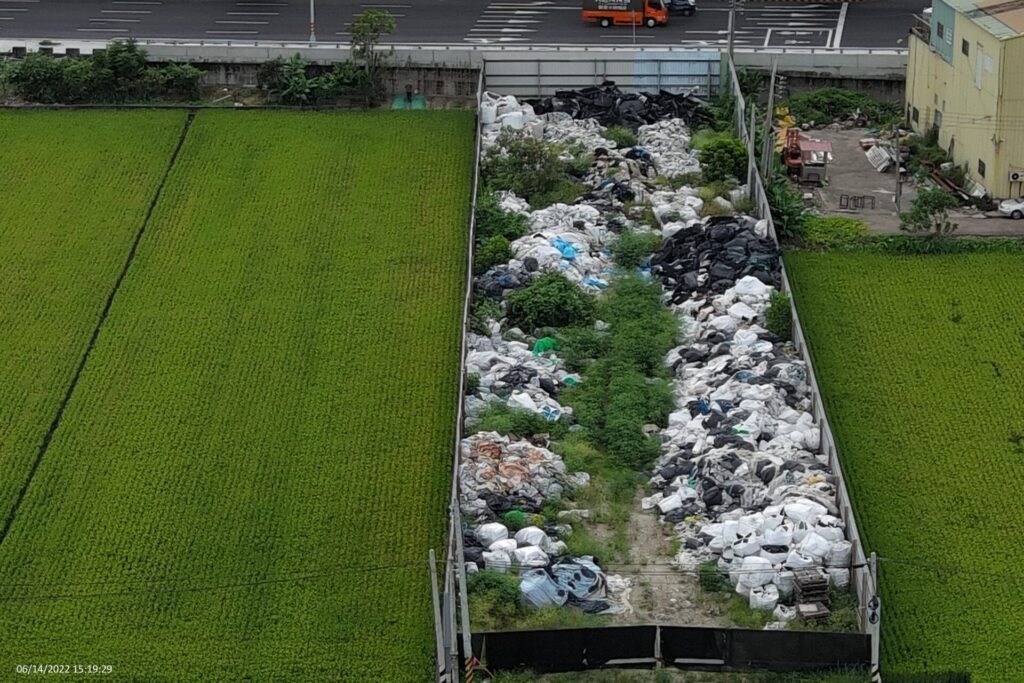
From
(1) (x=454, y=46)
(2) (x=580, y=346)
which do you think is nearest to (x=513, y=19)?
(1) (x=454, y=46)

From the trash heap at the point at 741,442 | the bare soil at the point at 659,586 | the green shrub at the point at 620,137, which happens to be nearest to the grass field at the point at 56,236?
the bare soil at the point at 659,586

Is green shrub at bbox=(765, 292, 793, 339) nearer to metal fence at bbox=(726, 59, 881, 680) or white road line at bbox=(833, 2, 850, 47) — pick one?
metal fence at bbox=(726, 59, 881, 680)

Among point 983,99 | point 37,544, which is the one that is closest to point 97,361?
point 37,544

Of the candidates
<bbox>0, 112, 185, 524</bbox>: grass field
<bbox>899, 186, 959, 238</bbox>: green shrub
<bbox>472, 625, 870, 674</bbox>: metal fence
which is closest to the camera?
<bbox>472, 625, 870, 674</bbox>: metal fence

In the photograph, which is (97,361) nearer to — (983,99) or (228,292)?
(228,292)

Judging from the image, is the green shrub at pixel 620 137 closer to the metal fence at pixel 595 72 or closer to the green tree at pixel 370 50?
the metal fence at pixel 595 72

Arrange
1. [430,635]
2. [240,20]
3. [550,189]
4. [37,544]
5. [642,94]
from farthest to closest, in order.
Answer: [240,20] < [642,94] < [550,189] < [37,544] < [430,635]

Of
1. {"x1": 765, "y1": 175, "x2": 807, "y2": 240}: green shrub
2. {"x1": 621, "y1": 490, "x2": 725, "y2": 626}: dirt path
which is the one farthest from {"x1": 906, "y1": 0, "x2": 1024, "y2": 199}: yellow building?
{"x1": 621, "y1": 490, "x2": 725, "y2": 626}: dirt path
